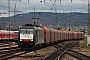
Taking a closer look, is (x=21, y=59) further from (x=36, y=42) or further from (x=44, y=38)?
(x=44, y=38)

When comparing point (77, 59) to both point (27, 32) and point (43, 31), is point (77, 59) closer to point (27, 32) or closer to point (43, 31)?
point (27, 32)

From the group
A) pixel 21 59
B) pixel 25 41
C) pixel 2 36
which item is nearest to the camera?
pixel 21 59

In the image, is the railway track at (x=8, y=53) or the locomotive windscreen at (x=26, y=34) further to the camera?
the locomotive windscreen at (x=26, y=34)

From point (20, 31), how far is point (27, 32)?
2.90ft

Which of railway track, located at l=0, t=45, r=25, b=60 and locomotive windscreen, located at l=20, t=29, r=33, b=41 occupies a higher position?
locomotive windscreen, located at l=20, t=29, r=33, b=41

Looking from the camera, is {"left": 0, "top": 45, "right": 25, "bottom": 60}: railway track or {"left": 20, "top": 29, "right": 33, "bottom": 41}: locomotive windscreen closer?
{"left": 0, "top": 45, "right": 25, "bottom": 60}: railway track

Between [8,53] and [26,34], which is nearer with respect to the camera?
[8,53]

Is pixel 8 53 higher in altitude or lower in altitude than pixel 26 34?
lower

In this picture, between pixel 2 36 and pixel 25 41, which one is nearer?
pixel 25 41

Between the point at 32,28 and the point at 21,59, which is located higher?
the point at 32,28

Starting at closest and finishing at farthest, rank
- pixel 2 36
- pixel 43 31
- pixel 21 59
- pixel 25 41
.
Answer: pixel 21 59
pixel 25 41
pixel 43 31
pixel 2 36

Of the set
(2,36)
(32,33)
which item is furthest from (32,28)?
(2,36)

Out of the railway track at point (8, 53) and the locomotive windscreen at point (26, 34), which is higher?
the locomotive windscreen at point (26, 34)

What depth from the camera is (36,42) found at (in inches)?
1403
